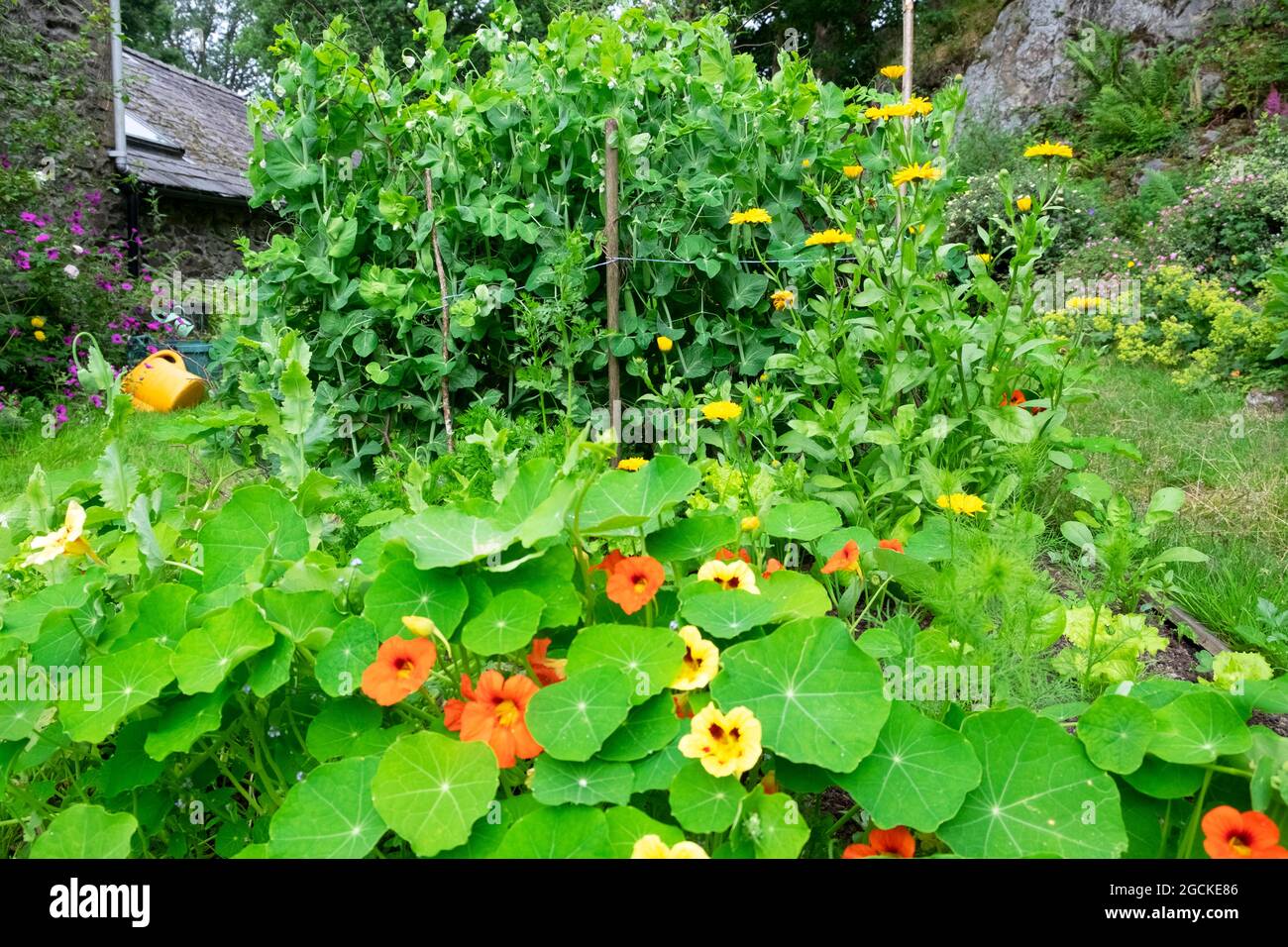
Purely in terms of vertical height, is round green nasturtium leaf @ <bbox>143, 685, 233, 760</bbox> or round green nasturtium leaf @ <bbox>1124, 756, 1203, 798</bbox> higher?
round green nasturtium leaf @ <bbox>143, 685, 233, 760</bbox>

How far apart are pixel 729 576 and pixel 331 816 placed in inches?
25.4

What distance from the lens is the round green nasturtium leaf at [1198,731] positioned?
3.23 ft

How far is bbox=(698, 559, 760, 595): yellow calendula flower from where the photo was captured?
1.30 meters

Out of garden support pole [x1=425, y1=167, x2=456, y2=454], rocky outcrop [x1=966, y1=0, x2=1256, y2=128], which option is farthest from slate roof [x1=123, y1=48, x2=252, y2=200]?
rocky outcrop [x1=966, y1=0, x2=1256, y2=128]

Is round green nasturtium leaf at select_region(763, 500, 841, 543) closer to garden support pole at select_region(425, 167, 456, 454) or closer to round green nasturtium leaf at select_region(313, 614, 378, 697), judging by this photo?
round green nasturtium leaf at select_region(313, 614, 378, 697)

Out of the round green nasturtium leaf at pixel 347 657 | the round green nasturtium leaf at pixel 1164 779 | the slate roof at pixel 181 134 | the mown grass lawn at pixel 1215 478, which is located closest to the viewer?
the round green nasturtium leaf at pixel 1164 779

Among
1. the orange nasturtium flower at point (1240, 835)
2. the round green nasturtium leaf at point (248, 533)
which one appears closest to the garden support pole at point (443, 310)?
the round green nasturtium leaf at point (248, 533)

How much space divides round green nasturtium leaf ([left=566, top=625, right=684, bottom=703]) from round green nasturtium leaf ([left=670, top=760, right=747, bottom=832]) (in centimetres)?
13

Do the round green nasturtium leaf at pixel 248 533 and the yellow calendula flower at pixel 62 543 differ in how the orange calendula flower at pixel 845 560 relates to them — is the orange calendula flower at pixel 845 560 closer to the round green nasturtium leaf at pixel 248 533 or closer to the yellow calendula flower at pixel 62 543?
the round green nasturtium leaf at pixel 248 533

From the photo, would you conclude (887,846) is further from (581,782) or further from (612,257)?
(612,257)

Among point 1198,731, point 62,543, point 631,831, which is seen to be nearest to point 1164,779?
point 1198,731

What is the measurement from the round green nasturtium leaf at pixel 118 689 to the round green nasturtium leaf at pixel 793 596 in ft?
2.81

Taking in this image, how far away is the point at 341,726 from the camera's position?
1192mm

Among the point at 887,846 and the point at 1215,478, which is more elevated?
the point at 1215,478
